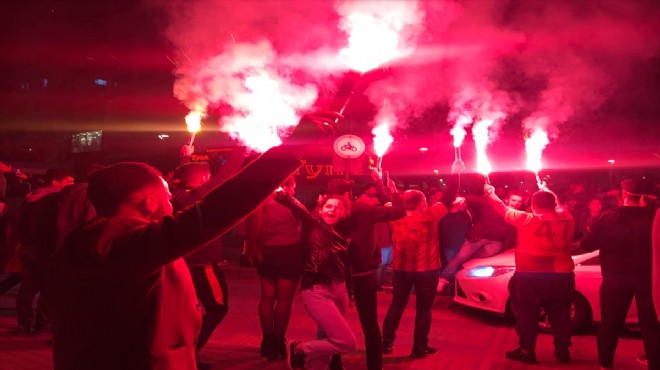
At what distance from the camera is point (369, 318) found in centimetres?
524

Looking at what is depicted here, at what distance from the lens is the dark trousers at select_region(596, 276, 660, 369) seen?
5309 mm

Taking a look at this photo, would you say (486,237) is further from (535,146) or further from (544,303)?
(544,303)

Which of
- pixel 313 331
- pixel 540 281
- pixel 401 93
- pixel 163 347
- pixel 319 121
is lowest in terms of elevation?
pixel 313 331

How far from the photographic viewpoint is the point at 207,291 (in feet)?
17.3

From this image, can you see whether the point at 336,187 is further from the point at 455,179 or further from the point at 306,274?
the point at 455,179

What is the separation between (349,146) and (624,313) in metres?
6.76

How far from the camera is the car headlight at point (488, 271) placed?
327 inches

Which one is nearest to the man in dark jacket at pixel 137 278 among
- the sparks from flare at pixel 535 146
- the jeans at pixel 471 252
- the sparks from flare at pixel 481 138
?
the sparks from flare at pixel 481 138

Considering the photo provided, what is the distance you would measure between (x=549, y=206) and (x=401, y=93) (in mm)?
5725

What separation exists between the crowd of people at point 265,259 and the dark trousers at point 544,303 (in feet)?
0.05

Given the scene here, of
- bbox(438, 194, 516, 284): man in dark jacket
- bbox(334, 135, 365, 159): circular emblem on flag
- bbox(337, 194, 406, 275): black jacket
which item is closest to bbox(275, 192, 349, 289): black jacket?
bbox(337, 194, 406, 275): black jacket

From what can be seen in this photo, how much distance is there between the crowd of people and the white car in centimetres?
77

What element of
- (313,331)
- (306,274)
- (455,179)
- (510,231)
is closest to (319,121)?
(306,274)

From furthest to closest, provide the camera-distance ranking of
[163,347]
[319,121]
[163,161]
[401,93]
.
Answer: [163,161]
[401,93]
[319,121]
[163,347]
